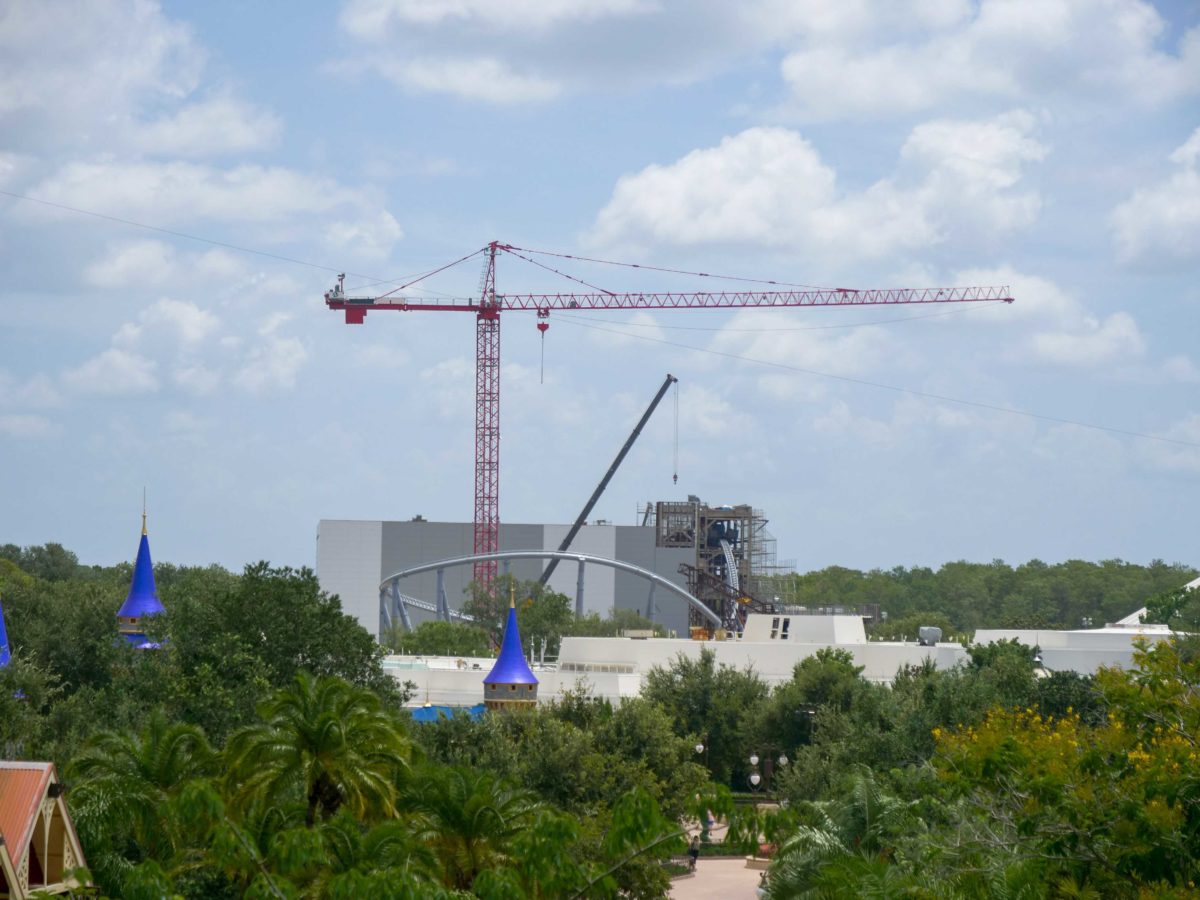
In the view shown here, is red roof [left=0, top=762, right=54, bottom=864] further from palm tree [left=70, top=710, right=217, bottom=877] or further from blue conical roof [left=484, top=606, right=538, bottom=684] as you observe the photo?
blue conical roof [left=484, top=606, right=538, bottom=684]

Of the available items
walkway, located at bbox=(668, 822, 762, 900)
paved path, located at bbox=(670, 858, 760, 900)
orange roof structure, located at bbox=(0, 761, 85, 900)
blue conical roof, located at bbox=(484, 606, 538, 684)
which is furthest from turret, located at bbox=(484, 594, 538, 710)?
orange roof structure, located at bbox=(0, 761, 85, 900)

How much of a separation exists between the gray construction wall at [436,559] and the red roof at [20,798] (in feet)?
413

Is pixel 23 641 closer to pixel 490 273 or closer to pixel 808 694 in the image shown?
pixel 808 694

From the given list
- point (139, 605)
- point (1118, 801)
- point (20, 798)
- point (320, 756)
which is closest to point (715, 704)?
point (139, 605)

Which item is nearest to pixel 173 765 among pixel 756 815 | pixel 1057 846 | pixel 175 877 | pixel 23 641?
pixel 175 877

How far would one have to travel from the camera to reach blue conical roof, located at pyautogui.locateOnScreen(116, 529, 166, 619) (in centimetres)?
6625

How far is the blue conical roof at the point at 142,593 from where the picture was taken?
6625cm

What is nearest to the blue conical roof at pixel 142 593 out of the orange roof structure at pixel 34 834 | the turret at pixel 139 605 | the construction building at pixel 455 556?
the turret at pixel 139 605

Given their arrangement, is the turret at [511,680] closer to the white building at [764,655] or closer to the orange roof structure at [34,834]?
the white building at [764,655]

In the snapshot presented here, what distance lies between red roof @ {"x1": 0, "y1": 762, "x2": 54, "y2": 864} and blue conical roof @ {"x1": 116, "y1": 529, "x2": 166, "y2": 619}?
45.6 m

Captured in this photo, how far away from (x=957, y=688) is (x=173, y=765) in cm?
2977

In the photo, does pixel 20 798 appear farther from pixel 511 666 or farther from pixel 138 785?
pixel 511 666

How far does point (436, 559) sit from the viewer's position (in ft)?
491

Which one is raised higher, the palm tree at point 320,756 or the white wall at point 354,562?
the white wall at point 354,562
